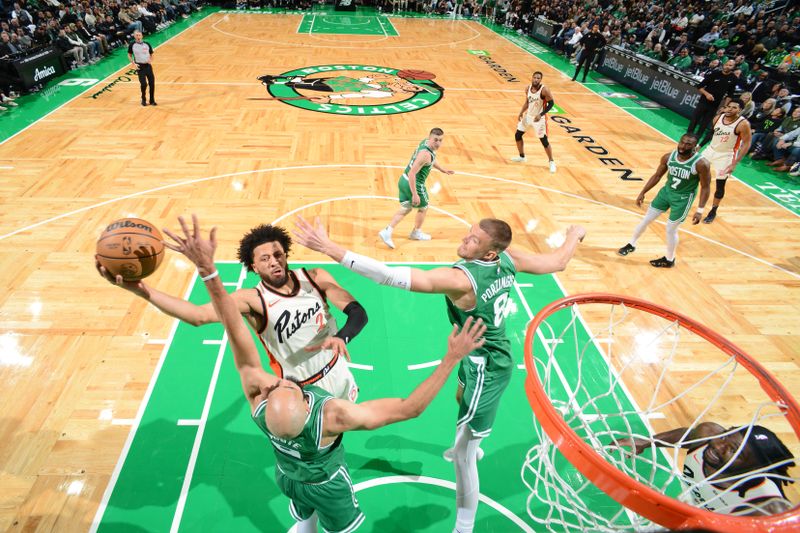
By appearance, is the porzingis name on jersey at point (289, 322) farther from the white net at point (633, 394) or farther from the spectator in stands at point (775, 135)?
the spectator in stands at point (775, 135)

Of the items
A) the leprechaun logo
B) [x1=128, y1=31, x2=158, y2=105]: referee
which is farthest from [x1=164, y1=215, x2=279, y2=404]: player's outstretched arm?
[x1=128, y1=31, x2=158, y2=105]: referee

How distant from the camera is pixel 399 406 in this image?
232cm

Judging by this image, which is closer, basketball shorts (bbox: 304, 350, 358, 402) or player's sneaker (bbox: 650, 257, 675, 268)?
basketball shorts (bbox: 304, 350, 358, 402)

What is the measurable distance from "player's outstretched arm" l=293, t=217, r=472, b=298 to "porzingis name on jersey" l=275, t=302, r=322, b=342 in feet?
1.43

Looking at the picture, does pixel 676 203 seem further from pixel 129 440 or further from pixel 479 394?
pixel 129 440

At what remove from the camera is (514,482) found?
394 centimetres

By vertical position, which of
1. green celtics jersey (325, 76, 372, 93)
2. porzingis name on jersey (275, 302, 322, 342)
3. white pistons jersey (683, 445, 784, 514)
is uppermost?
porzingis name on jersey (275, 302, 322, 342)

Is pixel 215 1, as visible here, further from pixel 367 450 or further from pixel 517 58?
pixel 367 450

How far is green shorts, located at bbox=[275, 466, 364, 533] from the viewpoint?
264 cm

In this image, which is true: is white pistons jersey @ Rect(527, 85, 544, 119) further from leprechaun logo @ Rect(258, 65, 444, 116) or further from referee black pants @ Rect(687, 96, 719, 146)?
referee black pants @ Rect(687, 96, 719, 146)

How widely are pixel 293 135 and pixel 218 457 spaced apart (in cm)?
788

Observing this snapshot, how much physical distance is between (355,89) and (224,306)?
12489 mm

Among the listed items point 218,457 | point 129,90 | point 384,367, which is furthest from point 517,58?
point 218,457

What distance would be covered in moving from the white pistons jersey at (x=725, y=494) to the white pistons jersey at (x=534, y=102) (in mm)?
7553
